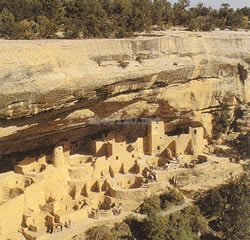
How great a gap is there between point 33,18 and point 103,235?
305 inches

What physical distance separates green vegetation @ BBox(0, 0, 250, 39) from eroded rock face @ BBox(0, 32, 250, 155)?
227 centimetres

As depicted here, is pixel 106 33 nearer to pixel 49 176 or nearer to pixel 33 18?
pixel 33 18

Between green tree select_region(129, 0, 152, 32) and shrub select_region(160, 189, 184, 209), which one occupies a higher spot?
green tree select_region(129, 0, 152, 32)

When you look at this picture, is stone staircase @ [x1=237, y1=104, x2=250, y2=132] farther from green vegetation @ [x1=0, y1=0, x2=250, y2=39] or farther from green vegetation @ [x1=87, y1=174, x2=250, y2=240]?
green vegetation @ [x1=0, y1=0, x2=250, y2=39]

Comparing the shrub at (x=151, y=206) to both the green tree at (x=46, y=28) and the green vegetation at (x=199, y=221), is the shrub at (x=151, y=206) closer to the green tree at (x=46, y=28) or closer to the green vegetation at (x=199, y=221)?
the green vegetation at (x=199, y=221)

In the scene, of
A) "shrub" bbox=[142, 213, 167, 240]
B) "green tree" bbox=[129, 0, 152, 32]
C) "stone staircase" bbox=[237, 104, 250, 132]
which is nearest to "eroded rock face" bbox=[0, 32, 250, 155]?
"stone staircase" bbox=[237, 104, 250, 132]

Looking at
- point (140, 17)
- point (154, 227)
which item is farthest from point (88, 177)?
point (140, 17)

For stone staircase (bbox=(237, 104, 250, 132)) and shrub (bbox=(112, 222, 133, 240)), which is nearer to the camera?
shrub (bbox=(112, 222, 133, 240))

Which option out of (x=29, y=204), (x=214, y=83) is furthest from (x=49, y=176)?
(x=214, y=83)

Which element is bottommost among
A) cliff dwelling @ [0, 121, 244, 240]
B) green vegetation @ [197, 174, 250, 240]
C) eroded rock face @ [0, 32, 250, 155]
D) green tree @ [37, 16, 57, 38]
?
green vegetation @ [197, 174, 250, 240]

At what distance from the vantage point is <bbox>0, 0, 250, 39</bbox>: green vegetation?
16.2 meters

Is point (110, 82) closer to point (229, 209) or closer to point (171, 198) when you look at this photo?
point (171, 198)

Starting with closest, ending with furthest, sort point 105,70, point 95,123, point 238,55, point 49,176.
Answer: point 105,70, point 49,176, point 95,123, point 238,55

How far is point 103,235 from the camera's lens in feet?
47.1
